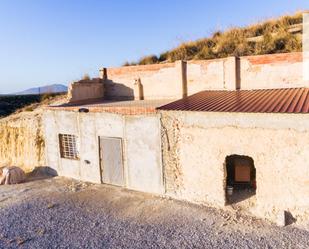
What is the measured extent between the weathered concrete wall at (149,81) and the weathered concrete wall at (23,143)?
500 cm

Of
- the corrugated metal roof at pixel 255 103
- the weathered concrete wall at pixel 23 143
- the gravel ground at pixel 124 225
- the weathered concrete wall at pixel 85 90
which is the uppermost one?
the weathered concrete wall at pixel 85 90

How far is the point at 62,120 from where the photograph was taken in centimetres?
1468

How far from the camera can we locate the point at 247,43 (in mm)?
19328

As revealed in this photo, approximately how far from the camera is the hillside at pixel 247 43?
1806 centimetres

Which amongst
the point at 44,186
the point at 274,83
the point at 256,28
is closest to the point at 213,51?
the point at 256,28

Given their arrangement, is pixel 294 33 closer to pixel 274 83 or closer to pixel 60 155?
pixel 274 83

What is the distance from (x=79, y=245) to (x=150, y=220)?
97.2 inches

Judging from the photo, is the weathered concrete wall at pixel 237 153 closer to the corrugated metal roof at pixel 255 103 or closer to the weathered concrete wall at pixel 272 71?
the corrugated metal roof at pixel 255 103

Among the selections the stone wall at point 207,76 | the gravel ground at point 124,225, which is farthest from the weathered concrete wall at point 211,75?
the gravel ground at point 124,225

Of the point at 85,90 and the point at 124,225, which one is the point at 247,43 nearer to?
the point at 85,90

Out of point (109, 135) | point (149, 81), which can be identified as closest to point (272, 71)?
point (149, 81)

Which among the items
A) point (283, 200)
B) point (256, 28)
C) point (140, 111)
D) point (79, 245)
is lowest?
point (79, 245)

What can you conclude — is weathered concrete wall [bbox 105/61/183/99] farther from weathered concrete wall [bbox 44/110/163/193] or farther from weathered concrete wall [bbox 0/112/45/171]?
weathered concrete wall [bbox 44/110/163/193]

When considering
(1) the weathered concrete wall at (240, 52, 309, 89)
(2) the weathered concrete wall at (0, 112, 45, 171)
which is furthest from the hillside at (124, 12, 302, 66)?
(2) the weathered concrete wall at (0, 112, 45, 171)
